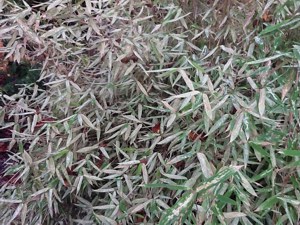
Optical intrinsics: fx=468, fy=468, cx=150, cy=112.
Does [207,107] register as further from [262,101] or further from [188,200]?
[188,200]

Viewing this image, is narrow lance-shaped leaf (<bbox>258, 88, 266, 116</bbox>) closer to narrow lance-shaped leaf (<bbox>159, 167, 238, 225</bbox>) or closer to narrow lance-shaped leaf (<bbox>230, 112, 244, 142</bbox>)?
narrow lance-shaped leaf (<bbox>230, 112, 244, 142</bbox>)

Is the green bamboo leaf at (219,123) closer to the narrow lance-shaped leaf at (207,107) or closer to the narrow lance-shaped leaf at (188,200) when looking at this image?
the narrow lance-shaped leaf at (207,107)

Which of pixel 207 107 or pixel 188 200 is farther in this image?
pixel 207 107

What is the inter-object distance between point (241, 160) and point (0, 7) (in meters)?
0.93


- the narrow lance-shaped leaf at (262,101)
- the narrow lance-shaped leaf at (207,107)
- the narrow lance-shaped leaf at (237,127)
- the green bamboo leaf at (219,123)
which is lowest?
the green bamboo leaf at (219,123)

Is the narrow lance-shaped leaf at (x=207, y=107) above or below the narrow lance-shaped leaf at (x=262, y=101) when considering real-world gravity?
above

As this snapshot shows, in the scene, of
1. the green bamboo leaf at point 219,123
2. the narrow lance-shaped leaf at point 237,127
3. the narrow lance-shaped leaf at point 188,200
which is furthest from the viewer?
the green bamboo leaf at point 219,123

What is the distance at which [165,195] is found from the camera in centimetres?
145

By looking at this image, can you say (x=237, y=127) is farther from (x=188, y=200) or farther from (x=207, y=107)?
(x=188, y=200)

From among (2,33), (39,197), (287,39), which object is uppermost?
(2,33)

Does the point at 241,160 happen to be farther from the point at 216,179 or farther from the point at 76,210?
the point at 76,210

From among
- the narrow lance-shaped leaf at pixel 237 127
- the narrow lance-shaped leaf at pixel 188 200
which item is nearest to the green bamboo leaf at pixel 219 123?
the narrow lance-shaped leaf at pixel 237 127

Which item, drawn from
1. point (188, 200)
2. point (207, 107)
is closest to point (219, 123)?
point (207, 107)

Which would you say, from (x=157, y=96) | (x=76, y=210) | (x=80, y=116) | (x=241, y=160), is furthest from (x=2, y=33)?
(x=241, y=160)
